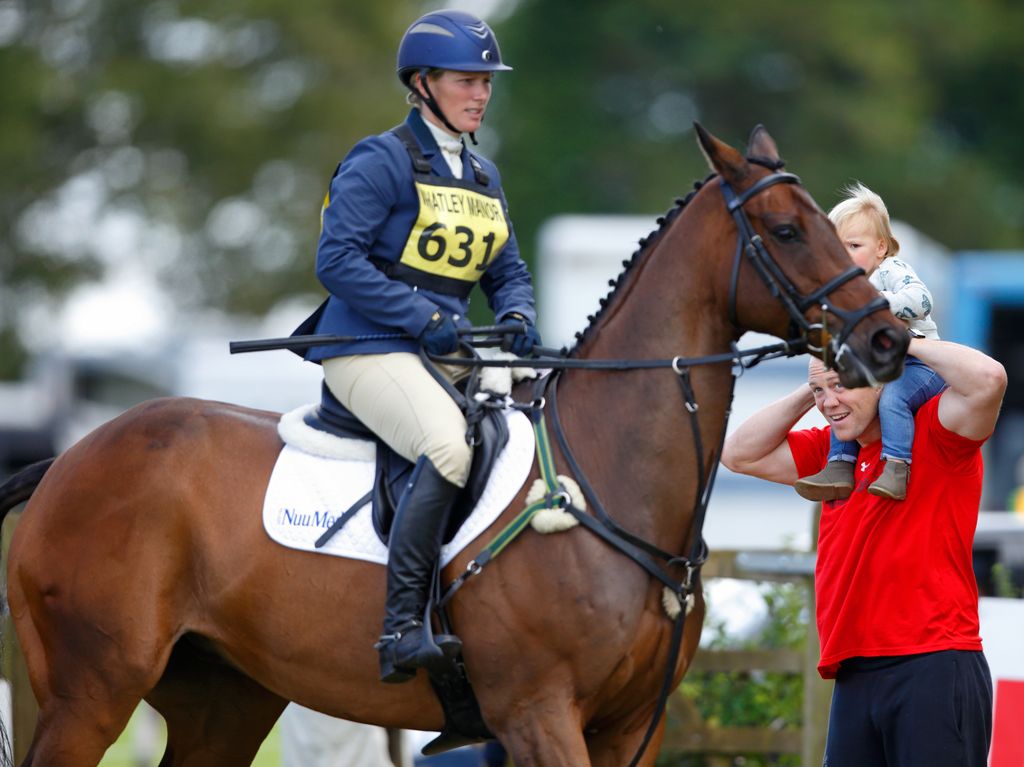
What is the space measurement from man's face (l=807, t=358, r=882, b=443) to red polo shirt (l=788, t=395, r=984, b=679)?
123 millimetres

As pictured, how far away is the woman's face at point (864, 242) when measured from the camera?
5082mm

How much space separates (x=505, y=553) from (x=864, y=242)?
1581 millimetres

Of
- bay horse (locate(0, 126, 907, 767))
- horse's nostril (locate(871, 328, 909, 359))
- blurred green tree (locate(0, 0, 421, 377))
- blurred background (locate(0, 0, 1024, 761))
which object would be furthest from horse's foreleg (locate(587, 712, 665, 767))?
blurred green tree (locate(0, 0, 421, 377))

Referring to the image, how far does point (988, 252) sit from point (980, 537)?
23422 mm

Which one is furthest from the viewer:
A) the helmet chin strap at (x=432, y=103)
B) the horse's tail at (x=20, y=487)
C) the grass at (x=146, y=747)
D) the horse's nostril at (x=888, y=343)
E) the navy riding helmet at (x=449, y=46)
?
the grass at (x=146, y=747)

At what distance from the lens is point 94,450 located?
18.6 feet

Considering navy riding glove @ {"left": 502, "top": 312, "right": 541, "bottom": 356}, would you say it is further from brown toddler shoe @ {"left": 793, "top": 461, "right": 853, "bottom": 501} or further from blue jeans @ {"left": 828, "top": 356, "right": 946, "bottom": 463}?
blue jeans @ {"left": 828, "top": 356, "right": 946, "bottom": 463}

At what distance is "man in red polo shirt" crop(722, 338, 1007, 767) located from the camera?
4.71 m

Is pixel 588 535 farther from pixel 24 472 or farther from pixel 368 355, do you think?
pixel 24 472

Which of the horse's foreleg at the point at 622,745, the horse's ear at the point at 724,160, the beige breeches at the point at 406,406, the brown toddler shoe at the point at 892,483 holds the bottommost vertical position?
the horse's foreleg at the point at 622,745

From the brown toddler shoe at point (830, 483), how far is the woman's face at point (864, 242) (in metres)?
0.66

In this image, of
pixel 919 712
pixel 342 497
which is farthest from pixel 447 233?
pixel 919 712

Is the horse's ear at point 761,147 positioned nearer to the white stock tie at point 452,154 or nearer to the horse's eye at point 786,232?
the horse's eye at point 786,232

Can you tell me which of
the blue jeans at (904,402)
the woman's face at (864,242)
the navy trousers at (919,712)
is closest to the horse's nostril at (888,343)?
the blue jeans at (904,402)
